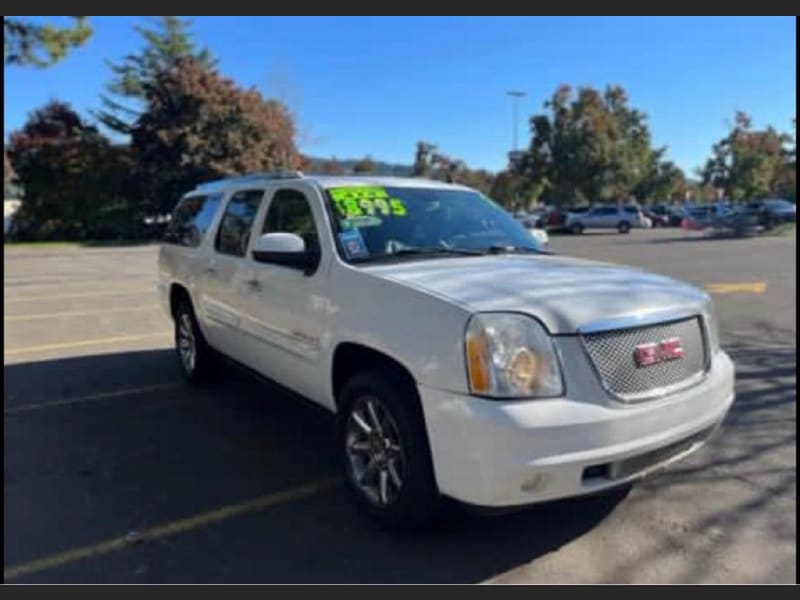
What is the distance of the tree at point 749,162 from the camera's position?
198 ft

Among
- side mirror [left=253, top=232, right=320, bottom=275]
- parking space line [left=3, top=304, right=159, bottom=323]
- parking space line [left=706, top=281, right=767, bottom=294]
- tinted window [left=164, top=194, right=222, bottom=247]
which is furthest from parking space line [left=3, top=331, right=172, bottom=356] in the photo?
parking space line [left=706, top=281, right=767, bottom=294]

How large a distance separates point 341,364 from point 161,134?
33002 millimetres

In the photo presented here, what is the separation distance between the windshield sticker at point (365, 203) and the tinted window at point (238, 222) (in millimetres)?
946

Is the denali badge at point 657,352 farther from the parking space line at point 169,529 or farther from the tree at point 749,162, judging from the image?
the tree at point 749,162

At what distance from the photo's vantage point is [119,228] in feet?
119

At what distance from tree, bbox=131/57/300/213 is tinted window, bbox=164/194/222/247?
28.1 metres

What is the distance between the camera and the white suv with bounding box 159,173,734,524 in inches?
122

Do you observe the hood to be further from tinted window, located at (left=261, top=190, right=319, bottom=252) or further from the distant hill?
the distant hill

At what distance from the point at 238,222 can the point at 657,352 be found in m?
3.36

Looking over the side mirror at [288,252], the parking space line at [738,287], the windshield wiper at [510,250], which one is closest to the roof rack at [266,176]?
the side mirror at [288,252]

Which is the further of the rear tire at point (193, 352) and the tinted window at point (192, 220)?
the rear tire at point (193, 352)

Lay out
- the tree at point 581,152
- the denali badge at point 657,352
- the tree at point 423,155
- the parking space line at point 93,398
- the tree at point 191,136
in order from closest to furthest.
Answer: the denali badge at point 657,352 < the parking space line at point 93,398 < the tree at point 191,136 < the tree at point 581,152 < the tree at point 423,155

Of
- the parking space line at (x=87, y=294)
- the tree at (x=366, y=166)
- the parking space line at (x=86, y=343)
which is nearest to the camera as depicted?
the parking space line at (x=86, y=343)

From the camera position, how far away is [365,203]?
4512 mm
